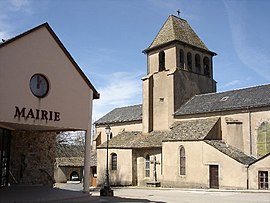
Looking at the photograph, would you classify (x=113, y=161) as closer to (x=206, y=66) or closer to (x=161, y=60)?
(x=161, y=60)

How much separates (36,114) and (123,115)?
3421cm

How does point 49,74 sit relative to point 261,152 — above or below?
above

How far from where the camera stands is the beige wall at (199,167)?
96.0ft

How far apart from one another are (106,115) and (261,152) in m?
28.4

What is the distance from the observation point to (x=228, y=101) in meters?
35.6

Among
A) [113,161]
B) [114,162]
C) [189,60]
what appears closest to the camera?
[114,162]

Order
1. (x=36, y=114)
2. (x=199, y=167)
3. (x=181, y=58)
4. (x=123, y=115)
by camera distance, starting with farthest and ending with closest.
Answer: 1. (x=123, y=115)
2. (x=181, y=58)
3. (x=199, y=167)
4. (x=36, y=114)

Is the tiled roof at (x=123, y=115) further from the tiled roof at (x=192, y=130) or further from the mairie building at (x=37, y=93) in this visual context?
the mairie building at (x=37, y=93)

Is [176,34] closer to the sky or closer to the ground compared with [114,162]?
closer to the sky

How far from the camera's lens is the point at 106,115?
55.0m

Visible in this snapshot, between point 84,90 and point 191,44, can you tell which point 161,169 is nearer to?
point 191,44

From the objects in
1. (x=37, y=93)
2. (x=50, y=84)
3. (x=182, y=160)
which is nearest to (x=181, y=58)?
(x=182, y=160)

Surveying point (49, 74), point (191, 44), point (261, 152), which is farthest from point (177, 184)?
point (49, 74)

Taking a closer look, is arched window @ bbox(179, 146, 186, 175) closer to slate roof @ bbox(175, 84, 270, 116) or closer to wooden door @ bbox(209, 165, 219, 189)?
wooden door @ bbox(209, 165, 219, 189)
